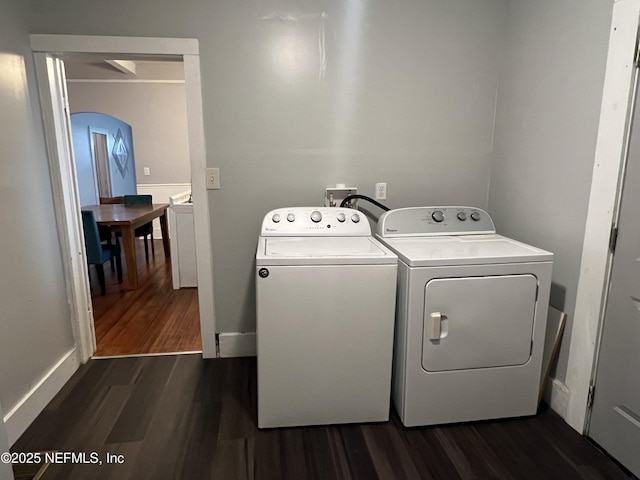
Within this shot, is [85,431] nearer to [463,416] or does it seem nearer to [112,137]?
[463,416]

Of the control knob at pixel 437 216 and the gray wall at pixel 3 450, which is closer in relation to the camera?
the gray wall at pixel 3 450

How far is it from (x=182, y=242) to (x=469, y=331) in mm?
2761

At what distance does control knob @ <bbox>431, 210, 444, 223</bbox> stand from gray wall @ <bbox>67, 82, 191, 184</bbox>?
478cm

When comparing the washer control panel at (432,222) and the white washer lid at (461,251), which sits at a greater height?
the washer control panel at (432,222)

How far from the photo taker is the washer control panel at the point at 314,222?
2117mm

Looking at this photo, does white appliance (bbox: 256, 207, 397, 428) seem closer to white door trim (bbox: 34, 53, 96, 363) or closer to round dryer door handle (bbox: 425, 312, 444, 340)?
round dryer door handle (bbox: 425, 312, 444, 340)

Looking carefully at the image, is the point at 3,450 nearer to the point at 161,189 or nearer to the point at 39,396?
the point at 39,396

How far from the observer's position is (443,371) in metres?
1.77

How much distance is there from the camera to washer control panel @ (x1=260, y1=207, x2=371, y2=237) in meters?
2.12

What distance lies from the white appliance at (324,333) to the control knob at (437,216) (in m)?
0.49

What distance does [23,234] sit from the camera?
1.84 m

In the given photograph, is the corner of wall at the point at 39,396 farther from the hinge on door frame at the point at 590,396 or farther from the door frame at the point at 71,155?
the hinge on door frame at the point at 590,396

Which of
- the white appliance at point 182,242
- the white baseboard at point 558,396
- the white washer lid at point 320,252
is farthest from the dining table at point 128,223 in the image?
the white baseboard at point 558,396

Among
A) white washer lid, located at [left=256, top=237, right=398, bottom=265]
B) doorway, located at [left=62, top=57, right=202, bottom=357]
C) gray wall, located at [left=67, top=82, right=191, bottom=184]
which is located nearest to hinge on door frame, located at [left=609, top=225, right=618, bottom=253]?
white washer lid, located at [left=256, top=237, right=398, bottom=265]
